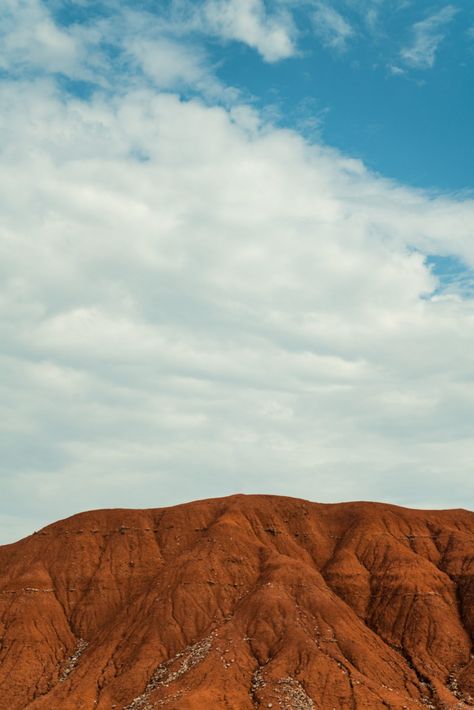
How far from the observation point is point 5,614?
89.4 meters

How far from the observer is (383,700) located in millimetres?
68688

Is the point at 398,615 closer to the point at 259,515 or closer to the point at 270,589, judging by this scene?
the point at 270,589

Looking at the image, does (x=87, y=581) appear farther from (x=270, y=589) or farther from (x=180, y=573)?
(x=270, y=589)

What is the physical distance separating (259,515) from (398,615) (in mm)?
23476

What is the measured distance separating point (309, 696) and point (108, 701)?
18.6m

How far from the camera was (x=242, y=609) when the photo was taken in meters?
83.3

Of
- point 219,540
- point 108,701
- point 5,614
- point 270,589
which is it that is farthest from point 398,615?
point 5,614

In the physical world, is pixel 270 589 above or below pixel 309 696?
above

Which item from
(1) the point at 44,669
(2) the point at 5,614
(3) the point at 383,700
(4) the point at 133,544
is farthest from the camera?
(4) the point at 133,544

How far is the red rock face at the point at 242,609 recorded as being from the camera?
7238cm

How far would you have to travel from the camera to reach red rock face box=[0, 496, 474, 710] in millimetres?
72375

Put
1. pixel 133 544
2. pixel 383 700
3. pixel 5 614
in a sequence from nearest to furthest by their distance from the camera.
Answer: pixel 383 700 → pixel 5 614 → pixel 133 544

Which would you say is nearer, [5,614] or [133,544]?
[5,614]

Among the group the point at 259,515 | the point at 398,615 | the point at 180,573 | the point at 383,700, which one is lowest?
the point at 383,700
